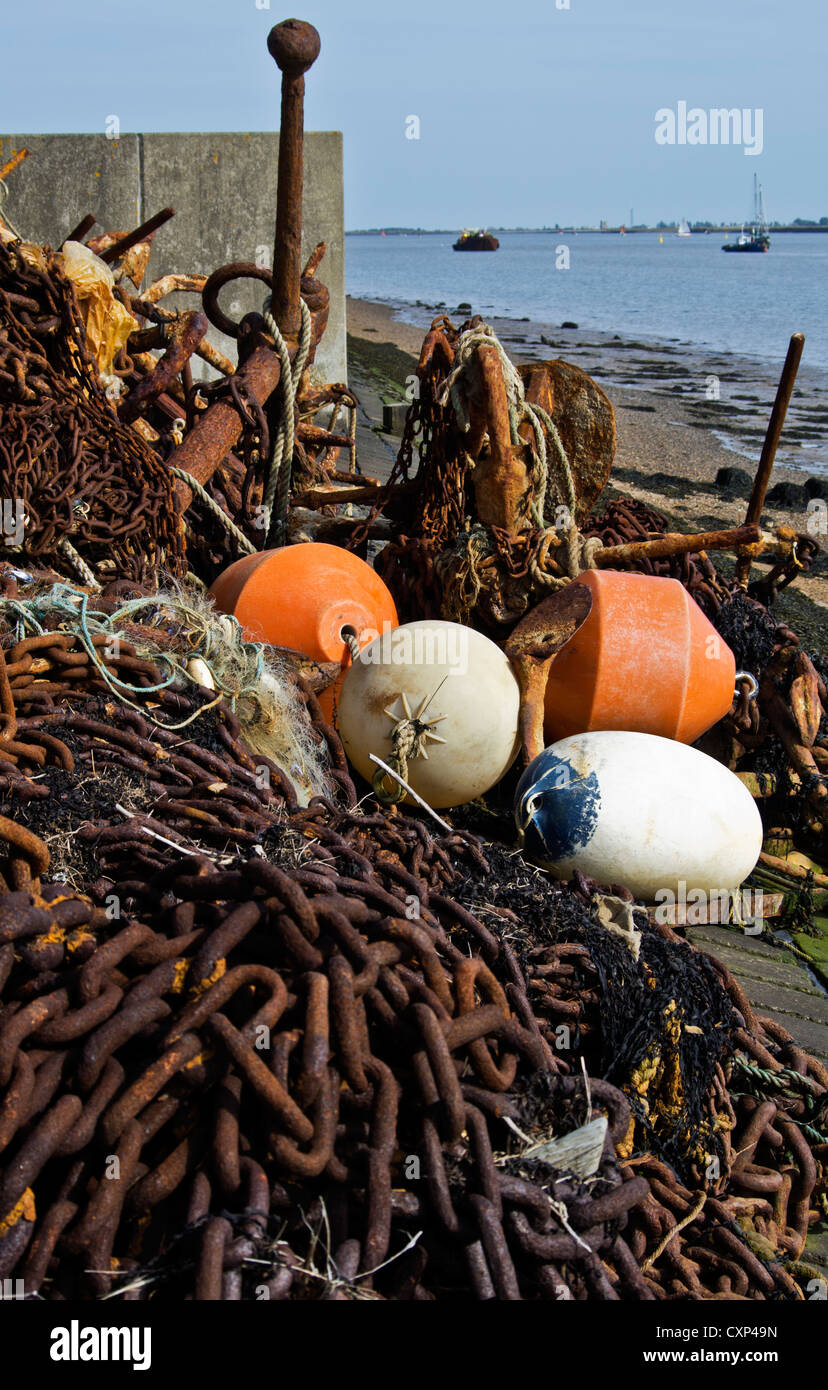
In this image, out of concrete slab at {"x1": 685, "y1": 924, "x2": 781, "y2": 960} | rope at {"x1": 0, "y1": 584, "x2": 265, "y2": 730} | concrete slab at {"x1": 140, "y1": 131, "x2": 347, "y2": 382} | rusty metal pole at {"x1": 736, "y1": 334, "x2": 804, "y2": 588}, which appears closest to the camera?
rope at {"x1": 0, "y1": 584, "x2": 265, "y2": 730}

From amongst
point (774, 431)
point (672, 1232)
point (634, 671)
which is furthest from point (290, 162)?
point (672, 1232)

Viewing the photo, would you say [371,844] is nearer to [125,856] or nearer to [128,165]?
[125,856]

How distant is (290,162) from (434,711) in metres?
3.49

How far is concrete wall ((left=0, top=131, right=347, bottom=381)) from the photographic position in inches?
378

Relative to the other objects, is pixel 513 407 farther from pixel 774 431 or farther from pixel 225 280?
pixel 225 280

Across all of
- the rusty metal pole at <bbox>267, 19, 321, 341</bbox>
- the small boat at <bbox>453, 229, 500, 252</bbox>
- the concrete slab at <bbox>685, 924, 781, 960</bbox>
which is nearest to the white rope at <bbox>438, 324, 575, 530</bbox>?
the rusty metal pole at <bbox>267, 19, 321, 341</bbox>

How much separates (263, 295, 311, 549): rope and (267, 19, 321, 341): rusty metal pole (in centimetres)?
23

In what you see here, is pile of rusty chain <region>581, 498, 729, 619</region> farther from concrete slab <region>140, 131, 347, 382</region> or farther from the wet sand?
concrete slab <region>140, 131, 347, 382</region>

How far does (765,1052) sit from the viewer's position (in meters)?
3.02

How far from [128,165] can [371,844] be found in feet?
28.5

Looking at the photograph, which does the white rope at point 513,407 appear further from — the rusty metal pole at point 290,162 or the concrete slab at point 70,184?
the concrete slab at point 70,184

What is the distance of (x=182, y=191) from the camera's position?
9758 mm

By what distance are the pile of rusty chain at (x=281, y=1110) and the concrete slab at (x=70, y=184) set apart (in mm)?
8921

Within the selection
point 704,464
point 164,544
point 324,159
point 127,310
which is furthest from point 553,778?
point 704,464
